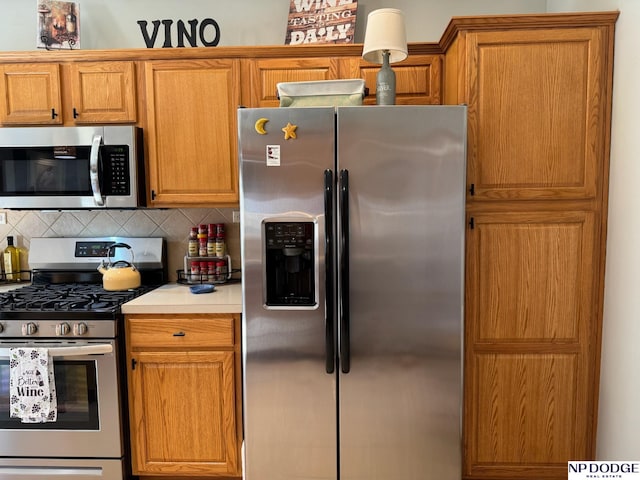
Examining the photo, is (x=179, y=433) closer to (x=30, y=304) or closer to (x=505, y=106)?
(x=30, y=304)

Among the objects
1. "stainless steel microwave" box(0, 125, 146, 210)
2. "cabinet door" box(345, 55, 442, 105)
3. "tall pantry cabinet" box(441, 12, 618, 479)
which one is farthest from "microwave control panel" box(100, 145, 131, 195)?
"tall pantry cabinet" box(441, 12, 618, 479)

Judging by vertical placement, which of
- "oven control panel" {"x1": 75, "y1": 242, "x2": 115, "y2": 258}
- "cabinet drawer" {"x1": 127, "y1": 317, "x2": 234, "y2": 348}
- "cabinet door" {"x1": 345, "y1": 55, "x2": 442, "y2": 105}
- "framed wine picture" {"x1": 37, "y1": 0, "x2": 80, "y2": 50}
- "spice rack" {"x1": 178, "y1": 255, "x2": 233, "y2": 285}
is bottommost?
"cabinet drawer" {"x1": 127, "y1": 317, "x2": 234, "y2": 348}

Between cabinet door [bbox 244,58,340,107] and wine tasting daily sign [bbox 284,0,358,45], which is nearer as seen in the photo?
cabinet door [bbox 244,58,340,107]

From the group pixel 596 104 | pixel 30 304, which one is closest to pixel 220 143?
pixel 30 304

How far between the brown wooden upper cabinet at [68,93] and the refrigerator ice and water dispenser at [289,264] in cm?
110

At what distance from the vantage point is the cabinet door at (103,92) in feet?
7.20

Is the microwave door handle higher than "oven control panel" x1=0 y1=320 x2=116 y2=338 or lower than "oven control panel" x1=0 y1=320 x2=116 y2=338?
higher

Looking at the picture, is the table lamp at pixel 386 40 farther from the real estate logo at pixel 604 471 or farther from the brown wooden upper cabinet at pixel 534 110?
the real estate logo at pixel 604 471

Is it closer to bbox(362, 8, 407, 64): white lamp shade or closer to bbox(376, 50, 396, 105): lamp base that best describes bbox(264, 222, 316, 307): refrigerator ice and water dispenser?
bbox(376, 50, 396, 105): lamp base

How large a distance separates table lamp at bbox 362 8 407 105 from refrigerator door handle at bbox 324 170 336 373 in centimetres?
49

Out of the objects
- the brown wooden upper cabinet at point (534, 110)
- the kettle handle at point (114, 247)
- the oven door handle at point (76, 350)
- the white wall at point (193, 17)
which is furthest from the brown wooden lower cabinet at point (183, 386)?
the white wall at point (193, 17)

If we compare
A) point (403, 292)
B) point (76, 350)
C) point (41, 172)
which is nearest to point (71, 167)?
point (41, 172)

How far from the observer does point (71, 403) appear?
6.42 feet

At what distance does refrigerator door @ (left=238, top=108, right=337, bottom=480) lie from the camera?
67.8 inches
